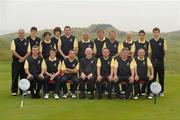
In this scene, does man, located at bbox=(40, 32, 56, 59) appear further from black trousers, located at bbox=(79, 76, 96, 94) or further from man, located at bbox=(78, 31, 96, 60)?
black trousers, located at bbox=(79, 76, 96, 94)

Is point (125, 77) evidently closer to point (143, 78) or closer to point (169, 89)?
point (143, 78)

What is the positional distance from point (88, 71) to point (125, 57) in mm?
1200

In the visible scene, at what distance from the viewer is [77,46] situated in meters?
13.2

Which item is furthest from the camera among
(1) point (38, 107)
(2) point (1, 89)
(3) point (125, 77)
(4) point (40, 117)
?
(2) point (1, 89)

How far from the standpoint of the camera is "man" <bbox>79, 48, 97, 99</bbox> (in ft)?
40.8

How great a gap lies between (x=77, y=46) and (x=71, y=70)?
0.91 m

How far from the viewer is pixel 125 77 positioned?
40.8 feet

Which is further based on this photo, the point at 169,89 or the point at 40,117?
the point at 169,89

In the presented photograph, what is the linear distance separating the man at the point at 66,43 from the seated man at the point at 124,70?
1.55 m

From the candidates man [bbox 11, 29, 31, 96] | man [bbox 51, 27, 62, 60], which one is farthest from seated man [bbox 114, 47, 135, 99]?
man [bbox 11, 29, 31, 96]

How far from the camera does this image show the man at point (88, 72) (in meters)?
12.4

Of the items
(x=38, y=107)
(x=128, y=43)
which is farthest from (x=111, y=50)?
(x=38, y=107)

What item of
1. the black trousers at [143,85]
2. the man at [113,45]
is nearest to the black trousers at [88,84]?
the man at [113,45]

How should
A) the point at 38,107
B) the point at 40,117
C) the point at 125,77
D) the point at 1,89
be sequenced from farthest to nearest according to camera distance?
the point at 1,89
the point at 125,77
the point at 38,107
the point at 40,117
